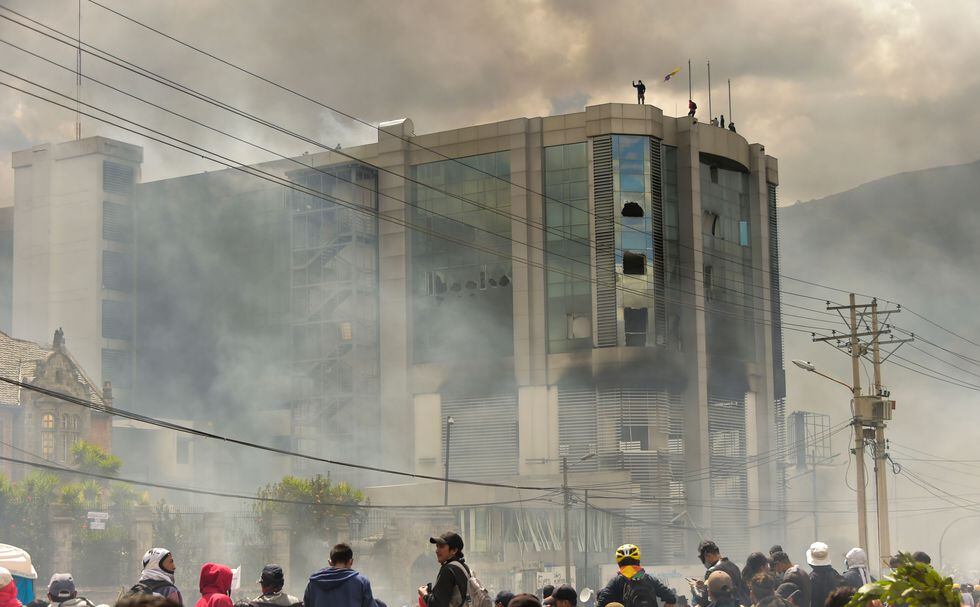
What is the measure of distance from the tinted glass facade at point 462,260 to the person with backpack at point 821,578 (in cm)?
6937

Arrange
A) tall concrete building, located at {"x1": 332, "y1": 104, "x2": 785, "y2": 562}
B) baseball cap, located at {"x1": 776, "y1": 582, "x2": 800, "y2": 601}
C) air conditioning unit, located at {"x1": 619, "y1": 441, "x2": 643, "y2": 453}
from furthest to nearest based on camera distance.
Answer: tall concrete building, located at {"x1": 332, "y1": 104, "x2": 785, "y2": 562} → air conditioning unit, located at {"x1": 619, "y1": 441, "x2": 643, "y2": 453} → baseball cap, located at {"x1": 776, "y1": 582, "x2": 800, "y2": 601}

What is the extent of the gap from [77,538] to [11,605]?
5854cm

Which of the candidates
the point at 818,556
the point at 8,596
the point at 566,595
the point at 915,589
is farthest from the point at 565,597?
the point at 915,589

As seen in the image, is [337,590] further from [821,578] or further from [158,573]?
[821,578]

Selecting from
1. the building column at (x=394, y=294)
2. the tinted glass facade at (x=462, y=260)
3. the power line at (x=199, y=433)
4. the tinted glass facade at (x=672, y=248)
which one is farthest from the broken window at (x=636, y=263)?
the power line at (x=199, y=433)

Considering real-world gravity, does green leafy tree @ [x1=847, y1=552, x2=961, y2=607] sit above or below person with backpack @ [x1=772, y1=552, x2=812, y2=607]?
above

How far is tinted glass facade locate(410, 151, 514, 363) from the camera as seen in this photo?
83.8 m

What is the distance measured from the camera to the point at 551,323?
82.5 meters

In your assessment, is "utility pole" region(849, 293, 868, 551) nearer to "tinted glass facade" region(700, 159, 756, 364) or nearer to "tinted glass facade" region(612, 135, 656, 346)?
"tinted glass facade" region(612, 135, 656, 346)

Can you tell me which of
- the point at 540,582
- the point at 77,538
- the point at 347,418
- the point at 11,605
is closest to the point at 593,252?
the point at 347,418

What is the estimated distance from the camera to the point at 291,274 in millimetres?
92625

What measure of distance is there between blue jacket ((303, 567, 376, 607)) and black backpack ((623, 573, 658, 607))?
7.48ft

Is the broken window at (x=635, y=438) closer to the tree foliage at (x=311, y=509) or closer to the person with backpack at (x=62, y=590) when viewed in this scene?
the tree foliage at (x=311, y=509)

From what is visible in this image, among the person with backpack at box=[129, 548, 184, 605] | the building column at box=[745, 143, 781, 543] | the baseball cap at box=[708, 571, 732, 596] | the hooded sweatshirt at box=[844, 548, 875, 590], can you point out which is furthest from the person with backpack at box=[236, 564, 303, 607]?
the building column at box=[745, 143, 781, 543]
